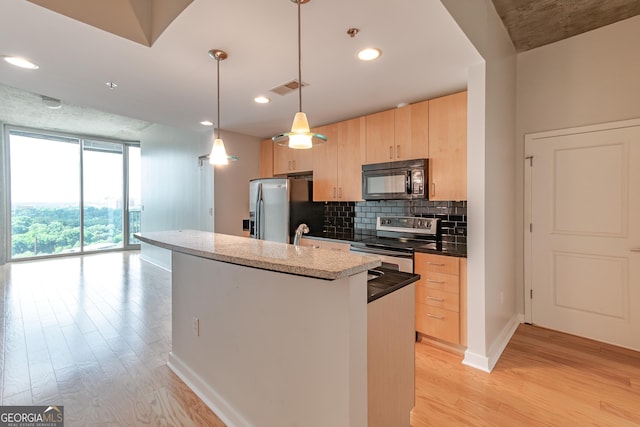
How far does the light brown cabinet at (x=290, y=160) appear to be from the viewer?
4105 mm

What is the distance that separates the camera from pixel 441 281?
2.54m

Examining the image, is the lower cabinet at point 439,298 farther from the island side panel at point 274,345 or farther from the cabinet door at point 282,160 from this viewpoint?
the cabinet door at point 282,160

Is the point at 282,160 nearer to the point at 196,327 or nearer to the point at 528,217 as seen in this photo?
the point at 196,327

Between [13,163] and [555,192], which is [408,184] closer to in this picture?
[555,192]

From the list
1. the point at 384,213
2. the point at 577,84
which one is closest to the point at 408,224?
the point at 384,213

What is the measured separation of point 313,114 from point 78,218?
6.82 metres

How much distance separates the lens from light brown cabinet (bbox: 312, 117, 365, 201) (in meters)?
3.52

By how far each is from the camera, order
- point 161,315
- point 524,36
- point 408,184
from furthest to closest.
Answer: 1. point 161,315
2. point 408,184
3. point 524,36

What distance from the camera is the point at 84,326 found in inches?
120

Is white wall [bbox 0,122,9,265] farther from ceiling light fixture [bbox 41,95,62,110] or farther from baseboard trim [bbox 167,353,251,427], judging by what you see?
baseboard trim [bbox 167,353,251,427]

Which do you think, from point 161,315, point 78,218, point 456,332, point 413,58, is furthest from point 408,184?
point 78,218

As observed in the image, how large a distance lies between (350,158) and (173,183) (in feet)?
12.6

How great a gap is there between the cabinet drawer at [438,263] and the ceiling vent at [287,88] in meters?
1.96

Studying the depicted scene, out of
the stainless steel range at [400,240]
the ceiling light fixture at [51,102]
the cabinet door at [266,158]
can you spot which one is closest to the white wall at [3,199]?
the ceiling light fixture at [51,102]
